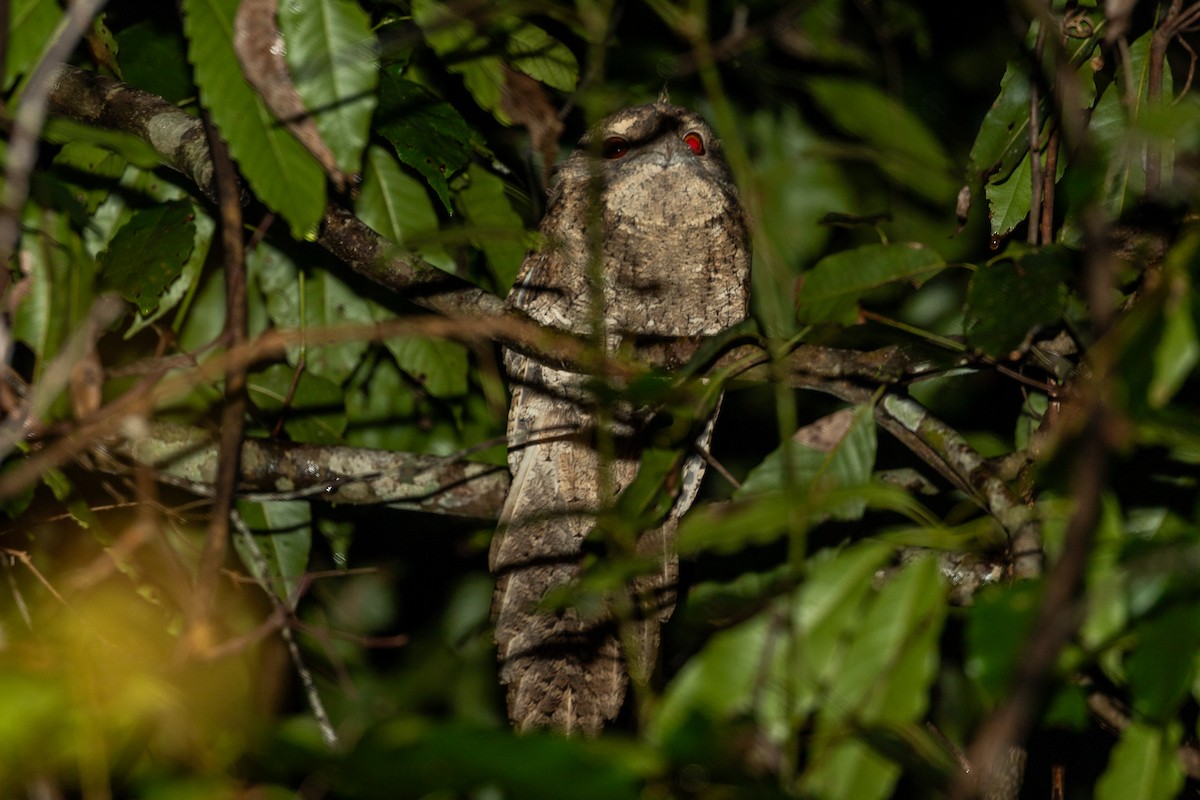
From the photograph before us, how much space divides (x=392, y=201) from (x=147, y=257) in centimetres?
59

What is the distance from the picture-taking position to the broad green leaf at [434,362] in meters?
2.54

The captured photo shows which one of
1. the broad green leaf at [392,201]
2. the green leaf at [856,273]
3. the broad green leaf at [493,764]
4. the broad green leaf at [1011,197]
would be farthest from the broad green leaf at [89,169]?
the broad green leaf at [1011,197]

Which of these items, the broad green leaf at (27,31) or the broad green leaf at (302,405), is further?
the broad green leaf at (302,405)

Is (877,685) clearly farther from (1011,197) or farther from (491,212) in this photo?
(491,212)

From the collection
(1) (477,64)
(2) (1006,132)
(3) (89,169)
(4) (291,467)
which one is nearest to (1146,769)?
(2) (1006,132)

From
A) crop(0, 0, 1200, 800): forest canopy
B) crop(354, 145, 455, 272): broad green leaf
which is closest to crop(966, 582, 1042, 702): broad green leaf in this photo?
crop(0, 0, 1200, 800): forest canopy

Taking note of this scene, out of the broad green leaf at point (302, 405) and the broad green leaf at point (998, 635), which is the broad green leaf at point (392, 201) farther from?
the broad green leaf at point (998, 635)

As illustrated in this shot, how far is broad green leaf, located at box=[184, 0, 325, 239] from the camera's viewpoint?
1.47 metres

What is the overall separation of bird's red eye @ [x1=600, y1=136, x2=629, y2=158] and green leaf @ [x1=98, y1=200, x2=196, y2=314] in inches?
49.1

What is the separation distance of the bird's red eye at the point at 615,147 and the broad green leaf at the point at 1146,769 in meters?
2.26

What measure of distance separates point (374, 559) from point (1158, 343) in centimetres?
315

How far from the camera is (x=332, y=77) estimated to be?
1.47m

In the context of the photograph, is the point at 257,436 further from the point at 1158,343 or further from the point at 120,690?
the point at 1158,343

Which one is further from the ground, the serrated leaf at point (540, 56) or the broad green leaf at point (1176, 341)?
the serrated leaf at point (540, 56)
